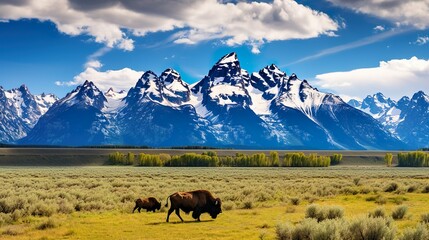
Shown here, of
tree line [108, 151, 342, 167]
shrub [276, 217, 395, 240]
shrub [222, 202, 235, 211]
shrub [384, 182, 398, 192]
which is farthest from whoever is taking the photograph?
tree line [108, 151, 342, 167]

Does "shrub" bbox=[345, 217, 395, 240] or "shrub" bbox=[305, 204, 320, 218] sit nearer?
"shrub" bbox=[345, 217, 395, 240]

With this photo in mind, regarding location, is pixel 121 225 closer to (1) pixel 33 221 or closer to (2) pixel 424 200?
(1) pixel 33 221

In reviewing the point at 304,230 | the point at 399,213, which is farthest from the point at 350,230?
the point at 399,213

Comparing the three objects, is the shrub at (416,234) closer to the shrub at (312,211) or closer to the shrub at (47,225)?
the shrub at (312,211)

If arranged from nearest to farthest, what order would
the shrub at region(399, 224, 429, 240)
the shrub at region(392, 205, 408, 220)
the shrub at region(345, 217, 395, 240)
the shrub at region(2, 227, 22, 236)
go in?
the shrub at region(399, 224, 429, 240), the shrub at region(345, 217, 395, 240), the shrub at region(2, 227, 22, 236), the shrub at region(392, 205, 408, 220)

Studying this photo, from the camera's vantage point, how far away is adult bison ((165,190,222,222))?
25922 millimetres

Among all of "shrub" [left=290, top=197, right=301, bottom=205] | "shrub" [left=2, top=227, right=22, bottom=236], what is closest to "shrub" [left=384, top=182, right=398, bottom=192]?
A: "shrub" [left=290, top=197, right=301, bottom=205]

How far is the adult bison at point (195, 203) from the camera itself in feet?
85.0

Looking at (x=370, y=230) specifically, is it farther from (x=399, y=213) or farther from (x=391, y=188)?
(x=391, y=188)

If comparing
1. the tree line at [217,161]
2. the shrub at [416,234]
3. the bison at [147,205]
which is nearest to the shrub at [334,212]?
the shrub at [416,234]

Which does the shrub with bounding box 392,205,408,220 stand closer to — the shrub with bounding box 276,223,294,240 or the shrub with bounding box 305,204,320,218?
the shrub with bounding box 305,204,320,218

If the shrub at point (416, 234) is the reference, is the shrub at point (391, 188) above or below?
below

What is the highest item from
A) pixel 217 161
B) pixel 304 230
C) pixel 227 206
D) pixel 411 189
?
pixel 304 230

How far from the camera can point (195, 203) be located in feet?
86.1
